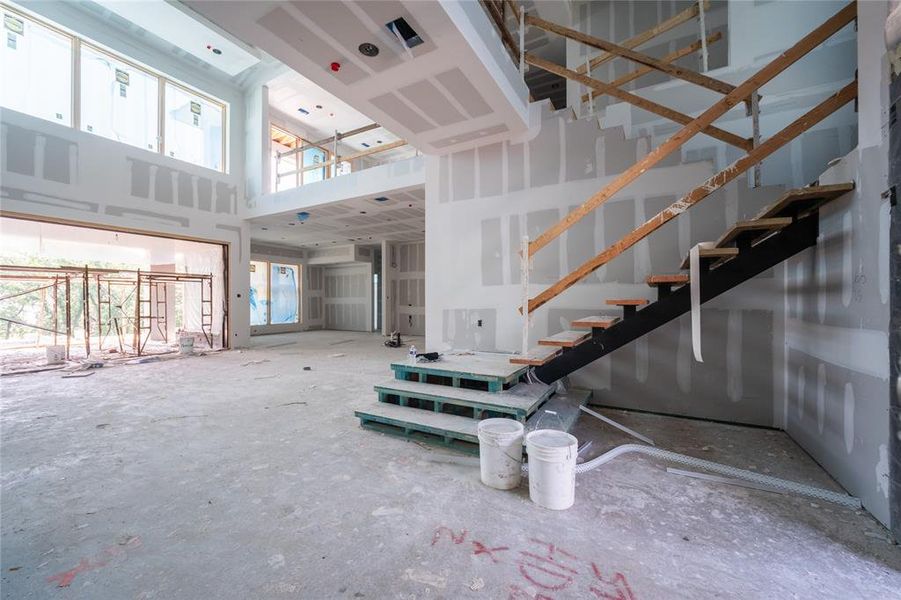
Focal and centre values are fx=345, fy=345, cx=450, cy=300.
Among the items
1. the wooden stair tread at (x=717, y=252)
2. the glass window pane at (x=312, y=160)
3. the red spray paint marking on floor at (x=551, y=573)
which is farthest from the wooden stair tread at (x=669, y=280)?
the glass window pane at (x=312, y=160)

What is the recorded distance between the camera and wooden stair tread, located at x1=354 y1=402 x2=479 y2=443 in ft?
9.62

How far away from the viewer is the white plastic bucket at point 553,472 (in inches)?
83.3

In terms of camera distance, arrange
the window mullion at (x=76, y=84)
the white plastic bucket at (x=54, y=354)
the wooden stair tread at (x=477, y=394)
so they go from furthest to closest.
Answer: the white plastic bucket at (x=54, y=354) → the window mullion at (x=76, y=84) → the wooden stair tread at (x=477, y=394)

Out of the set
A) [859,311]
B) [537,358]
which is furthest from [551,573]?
[859,311]

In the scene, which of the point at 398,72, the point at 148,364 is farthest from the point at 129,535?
the point at 148,364

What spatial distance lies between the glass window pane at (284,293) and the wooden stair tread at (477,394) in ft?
38.4

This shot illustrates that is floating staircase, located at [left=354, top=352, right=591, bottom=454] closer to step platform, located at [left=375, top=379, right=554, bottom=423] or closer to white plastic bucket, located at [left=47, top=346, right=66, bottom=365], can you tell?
step platform, located at [left=375, top=379, right=554, bottom=423]

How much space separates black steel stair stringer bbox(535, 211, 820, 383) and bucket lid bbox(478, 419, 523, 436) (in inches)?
49.8

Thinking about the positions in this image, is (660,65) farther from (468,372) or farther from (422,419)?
(422,419)

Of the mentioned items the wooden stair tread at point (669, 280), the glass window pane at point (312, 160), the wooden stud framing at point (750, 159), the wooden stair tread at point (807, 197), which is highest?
the glass window pane at point (312, 160)

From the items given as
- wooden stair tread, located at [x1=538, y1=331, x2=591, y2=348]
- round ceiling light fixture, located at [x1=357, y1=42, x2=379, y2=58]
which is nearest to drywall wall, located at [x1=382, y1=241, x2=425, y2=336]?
wooden stair tread, located at [x1=538, y1=331, x2=591, y2=348]

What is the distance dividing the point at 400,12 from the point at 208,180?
317 inches

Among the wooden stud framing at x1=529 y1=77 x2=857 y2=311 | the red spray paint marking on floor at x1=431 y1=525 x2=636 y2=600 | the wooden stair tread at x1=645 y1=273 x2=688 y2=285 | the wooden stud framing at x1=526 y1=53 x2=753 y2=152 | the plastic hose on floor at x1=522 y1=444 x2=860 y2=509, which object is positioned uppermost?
the wooden stud framing at x1=526 y1=53 x2=753 y2=152

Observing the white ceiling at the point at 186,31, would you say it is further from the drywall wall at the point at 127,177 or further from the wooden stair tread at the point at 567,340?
the wooden stair tread at the point at 567,340
